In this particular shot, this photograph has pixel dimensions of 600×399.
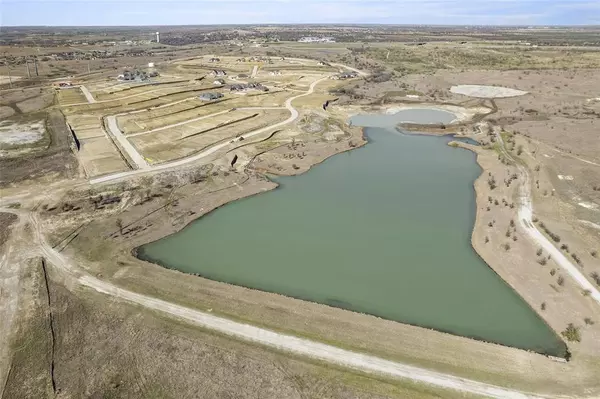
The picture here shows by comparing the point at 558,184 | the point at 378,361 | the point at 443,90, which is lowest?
the point at 378,361

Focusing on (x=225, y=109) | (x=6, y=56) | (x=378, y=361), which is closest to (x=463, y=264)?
(x=378, y=361)

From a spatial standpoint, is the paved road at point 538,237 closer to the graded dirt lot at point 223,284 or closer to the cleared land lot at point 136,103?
the graded dirt lot at point 223,284

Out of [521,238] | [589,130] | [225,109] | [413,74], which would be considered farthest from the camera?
[413,74]

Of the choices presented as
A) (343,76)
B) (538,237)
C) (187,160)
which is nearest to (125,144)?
(187,160)

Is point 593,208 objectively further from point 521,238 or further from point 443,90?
point 443,90

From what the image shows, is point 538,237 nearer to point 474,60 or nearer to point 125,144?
point 125,144

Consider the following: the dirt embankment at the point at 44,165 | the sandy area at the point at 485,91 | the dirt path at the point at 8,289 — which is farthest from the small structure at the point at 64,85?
the sandy area at the point at 485,91
